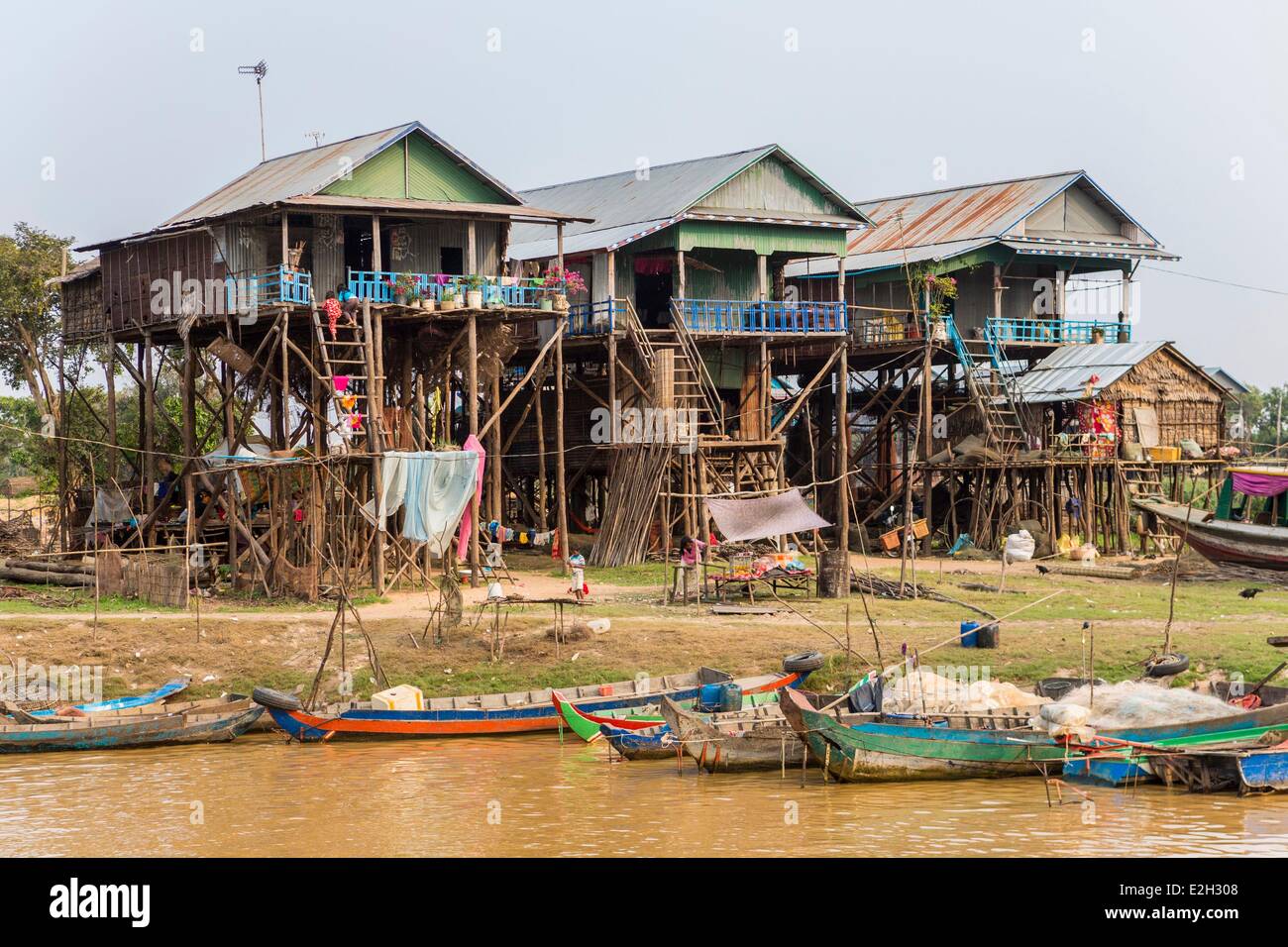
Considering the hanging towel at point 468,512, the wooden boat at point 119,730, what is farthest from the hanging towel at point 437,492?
the wooden boat at point 119,730

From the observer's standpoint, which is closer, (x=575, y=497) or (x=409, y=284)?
(x=409, y=284)

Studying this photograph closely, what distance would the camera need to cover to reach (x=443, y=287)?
31.9m

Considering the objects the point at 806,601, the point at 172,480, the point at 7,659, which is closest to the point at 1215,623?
the point at 806,601

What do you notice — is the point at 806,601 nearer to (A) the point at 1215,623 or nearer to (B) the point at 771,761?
(A) the point at 1215,623

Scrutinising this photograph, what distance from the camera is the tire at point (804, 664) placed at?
2256 centimetres

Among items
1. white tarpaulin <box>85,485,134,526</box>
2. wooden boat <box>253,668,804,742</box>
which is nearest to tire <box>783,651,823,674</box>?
wooden boat <box>253,668,804,742</box>

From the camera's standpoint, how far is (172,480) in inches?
1393

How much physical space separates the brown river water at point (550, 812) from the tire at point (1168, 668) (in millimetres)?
3673

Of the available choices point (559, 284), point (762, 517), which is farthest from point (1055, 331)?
point (762, 517)

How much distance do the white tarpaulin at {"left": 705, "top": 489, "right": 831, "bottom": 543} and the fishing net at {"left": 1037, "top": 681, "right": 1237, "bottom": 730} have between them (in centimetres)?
1028

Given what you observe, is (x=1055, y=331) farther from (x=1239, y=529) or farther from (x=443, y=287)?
(x=443, y=287)

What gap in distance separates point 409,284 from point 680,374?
283 inches

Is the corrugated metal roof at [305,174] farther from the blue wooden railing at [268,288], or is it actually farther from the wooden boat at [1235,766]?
the wooden boat at [1235,766]
